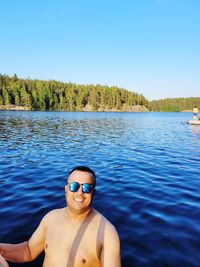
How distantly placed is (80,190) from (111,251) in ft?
3.21

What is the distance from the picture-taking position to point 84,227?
3.84 m

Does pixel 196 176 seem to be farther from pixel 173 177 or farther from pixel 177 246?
pixel 177 246

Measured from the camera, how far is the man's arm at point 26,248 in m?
4.29

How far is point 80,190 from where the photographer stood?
3.78m

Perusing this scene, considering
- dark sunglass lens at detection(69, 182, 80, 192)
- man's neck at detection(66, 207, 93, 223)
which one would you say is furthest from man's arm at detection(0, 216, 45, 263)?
dark sunglass lens at detection(69, 182, 80, 192)

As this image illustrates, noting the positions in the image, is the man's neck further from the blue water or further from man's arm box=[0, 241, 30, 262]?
the blue water

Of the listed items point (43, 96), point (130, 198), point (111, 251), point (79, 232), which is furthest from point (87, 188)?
point (43, 96)

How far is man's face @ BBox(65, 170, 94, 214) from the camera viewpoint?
3766mm

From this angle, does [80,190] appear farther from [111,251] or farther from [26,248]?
[26,248]

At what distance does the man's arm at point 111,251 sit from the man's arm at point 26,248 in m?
1.26

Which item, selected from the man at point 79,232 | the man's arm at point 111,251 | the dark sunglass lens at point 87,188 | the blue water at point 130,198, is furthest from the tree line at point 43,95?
the man's arm at point 111,251

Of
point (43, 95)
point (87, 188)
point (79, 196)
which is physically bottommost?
point (79, 196)

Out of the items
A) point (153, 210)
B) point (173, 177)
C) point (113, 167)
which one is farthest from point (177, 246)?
point (113, 167)

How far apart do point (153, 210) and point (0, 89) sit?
156m
